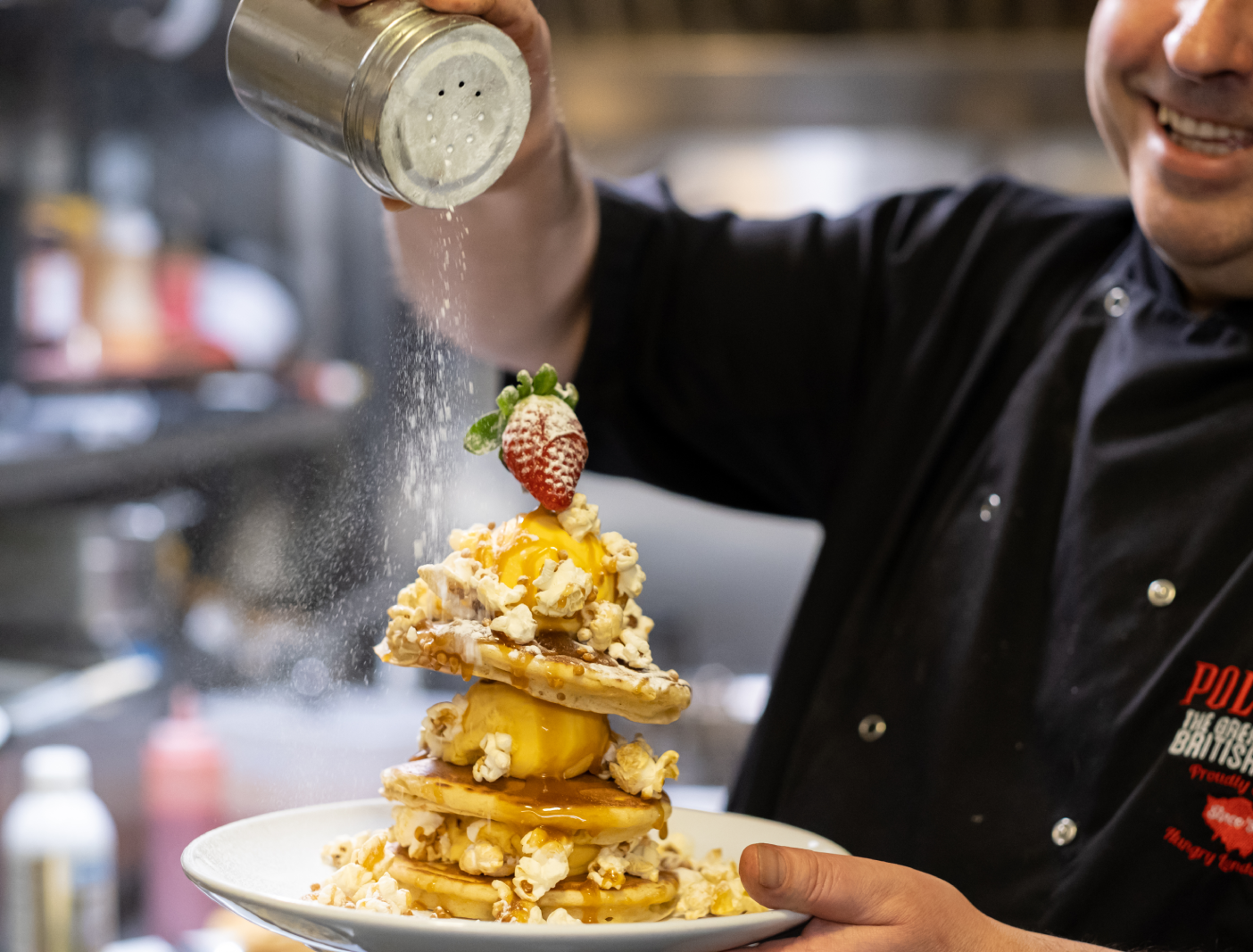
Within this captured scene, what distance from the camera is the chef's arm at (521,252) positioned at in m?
1.29

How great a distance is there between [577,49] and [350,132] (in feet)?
9.99

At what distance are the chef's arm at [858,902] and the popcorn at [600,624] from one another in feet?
0.70

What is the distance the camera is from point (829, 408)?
1.80m

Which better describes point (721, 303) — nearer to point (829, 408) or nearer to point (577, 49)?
point (829, 408)

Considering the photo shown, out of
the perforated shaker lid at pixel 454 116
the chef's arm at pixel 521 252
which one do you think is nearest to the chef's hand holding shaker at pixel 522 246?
the chef's arm at pixel 521 252

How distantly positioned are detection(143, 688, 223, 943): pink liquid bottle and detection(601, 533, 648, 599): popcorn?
3.37 feet

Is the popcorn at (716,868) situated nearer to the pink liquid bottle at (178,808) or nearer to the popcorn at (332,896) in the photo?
the popcorn at (332,896)

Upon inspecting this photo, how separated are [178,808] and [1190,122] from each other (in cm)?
163

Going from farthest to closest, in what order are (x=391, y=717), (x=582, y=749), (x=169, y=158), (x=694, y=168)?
(x=694, y=168) → (x=169, y=158) → (x=391, y=717) → (x=582, y=749)

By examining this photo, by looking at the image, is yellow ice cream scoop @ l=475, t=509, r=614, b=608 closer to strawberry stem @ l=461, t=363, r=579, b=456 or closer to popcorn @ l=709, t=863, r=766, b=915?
strawberry stem @ l=461, t=363, r=579, b=456

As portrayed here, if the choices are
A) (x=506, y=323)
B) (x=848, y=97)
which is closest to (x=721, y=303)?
(x=506, y=323)

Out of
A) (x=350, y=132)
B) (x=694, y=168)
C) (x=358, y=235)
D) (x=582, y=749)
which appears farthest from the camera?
(x=358, y=235)

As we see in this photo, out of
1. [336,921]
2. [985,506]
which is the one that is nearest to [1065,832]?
[985,506]

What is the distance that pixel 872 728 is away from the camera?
1.53 metres
